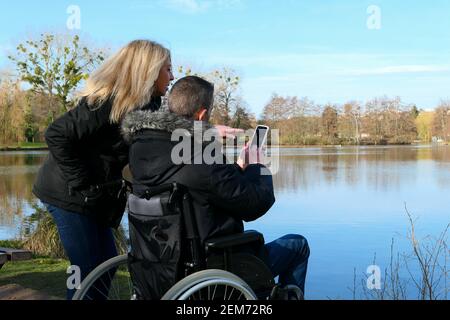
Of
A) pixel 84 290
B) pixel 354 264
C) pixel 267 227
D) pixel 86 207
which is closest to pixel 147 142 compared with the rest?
pixel 86 207

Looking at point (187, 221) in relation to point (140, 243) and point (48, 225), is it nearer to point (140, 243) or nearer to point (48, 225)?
point (140, 243)

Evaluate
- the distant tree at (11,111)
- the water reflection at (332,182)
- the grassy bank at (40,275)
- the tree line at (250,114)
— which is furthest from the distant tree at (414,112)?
the grassy bank at (40,275)

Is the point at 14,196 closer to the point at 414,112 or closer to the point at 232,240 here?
the point at 232,240

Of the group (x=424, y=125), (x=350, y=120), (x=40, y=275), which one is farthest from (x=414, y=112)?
(x=40, y=275)

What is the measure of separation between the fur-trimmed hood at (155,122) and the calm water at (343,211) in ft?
11.3

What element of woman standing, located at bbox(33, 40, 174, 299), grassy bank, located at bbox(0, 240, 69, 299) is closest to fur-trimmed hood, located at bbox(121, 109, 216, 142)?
woman standing, located at bbox(33, 40, 174, 299)

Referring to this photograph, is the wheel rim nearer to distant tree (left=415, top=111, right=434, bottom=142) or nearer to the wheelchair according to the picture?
the wheelchair

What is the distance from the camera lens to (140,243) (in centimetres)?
213

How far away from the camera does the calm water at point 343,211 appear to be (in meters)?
6.55

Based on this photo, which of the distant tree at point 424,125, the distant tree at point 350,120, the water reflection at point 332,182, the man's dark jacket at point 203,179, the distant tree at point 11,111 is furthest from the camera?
the distant tree at point 424,125

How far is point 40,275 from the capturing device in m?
4.80

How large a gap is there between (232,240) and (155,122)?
1.69ft

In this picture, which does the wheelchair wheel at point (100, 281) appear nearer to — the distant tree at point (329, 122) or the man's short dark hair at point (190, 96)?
the man's short dark hair at point (190, 96)

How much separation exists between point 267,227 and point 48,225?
3.70 m
